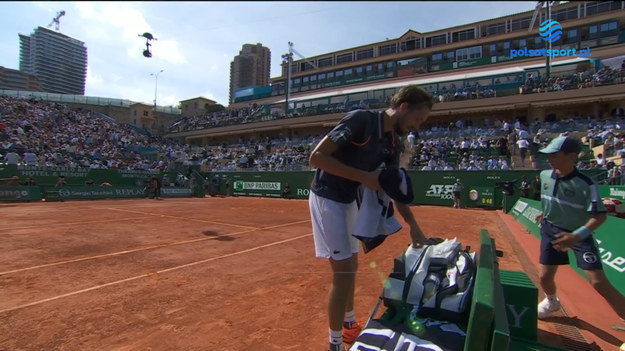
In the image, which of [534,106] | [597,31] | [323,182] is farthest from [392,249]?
[597,31]

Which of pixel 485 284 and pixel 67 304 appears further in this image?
pixel 67 304

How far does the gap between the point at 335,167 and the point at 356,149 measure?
0.95 ft

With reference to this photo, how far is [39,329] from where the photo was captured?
10.7 ft

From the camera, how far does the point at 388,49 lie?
5556cm

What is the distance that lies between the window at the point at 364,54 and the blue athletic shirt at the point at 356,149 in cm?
5845

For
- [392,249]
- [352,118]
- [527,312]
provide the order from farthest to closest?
[392,249] → [527,312] → [352,118]

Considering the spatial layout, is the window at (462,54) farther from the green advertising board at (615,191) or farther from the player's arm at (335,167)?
the player's arm at (335,167)

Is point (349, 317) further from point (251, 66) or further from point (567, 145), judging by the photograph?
point (251, 66)

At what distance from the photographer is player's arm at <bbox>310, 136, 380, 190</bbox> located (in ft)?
7.82

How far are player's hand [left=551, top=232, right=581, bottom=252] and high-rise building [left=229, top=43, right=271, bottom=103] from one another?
4089 inches

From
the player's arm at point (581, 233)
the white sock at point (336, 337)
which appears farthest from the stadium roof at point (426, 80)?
the white sock at point (336, 337)

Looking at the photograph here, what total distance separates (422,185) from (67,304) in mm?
20181

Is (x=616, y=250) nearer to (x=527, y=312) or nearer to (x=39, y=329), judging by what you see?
(x=527, y=312)

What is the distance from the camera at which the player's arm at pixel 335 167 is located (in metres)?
2.38
